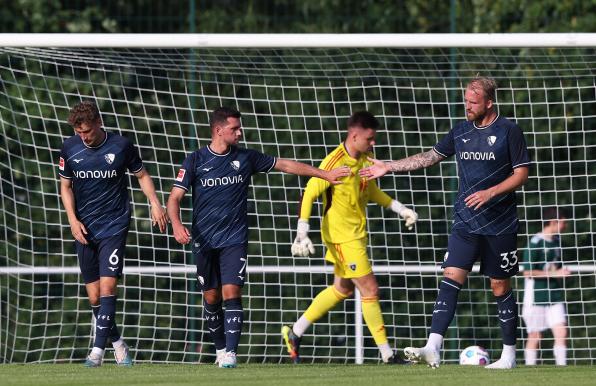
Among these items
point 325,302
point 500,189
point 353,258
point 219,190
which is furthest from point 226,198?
point 500,189

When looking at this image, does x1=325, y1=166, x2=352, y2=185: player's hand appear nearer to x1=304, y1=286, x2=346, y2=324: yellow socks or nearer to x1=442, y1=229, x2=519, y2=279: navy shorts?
x1=442, y1=229, x2=519, y2=279: navy shorts

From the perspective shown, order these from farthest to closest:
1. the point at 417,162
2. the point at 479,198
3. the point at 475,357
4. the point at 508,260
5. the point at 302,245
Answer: the point at 475,357, the point at 302,245, the point at 417,162, the point at 508,260, the point at 479,198

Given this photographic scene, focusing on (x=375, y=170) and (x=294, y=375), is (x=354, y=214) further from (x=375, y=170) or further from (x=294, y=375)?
(x=294, y=375)

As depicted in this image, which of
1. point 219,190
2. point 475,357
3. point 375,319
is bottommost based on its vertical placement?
point 475,357

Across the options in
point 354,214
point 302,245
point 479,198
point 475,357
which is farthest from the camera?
point 475,357

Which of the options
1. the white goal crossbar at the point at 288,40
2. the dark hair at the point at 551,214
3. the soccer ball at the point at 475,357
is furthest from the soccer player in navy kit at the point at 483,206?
the dark hair at the point at 551,214

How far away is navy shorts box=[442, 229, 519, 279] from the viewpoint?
9.83 m

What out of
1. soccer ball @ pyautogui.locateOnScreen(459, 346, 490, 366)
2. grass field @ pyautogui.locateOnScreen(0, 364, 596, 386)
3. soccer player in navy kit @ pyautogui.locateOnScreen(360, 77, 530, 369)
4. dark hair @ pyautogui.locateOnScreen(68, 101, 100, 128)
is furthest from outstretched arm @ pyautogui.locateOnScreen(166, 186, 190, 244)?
soccer ball @ pyautogui.locateOnScreen(459, 346, 490, 366)

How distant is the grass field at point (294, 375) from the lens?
891 centimetres

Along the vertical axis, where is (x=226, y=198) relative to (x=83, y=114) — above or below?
below

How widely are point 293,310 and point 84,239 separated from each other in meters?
3.76

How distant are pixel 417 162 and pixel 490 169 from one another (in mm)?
707

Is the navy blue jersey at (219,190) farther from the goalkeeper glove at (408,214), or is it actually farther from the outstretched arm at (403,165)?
the goalkeeper glove at (408,214)

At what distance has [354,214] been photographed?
36.1 ft
